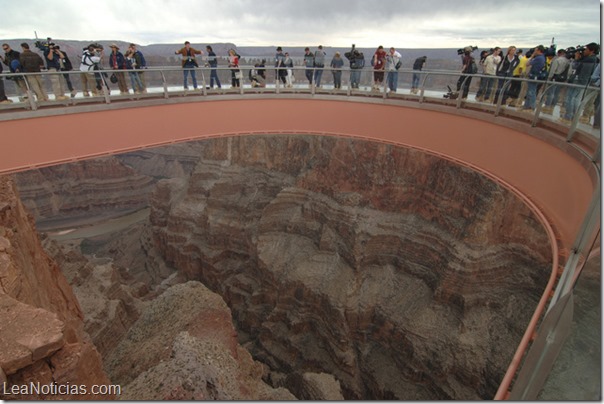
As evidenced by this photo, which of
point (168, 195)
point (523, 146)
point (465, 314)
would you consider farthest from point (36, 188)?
point (523, 146)

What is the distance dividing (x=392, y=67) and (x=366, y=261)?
49.6 feet

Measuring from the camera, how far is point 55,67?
44.1 feet

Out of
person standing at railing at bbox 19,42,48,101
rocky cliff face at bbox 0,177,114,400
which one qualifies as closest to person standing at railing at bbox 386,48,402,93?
person standing at railing at bbox 19,42,48,101

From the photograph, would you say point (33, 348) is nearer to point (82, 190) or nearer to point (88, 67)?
point (88, 67)

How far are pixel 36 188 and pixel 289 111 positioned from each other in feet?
140

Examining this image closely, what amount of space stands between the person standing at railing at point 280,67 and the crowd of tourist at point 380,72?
43 mm

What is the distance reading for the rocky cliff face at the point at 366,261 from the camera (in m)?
21.0

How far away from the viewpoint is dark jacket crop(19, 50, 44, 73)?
12.1 metres

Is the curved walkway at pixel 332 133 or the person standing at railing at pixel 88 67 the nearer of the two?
the curved walkway at pixel 332 133

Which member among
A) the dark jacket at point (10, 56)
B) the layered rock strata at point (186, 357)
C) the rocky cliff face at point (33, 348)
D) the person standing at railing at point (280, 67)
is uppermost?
the dark jacket at point (10, 56)

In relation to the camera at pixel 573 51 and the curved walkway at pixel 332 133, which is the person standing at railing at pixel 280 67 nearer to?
the curved walkway at pixel 332 133

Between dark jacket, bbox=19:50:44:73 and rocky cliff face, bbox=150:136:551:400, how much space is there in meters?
19.5

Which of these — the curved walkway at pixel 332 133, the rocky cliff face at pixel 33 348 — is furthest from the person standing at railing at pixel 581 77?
the rocky cliff face at pixel 33 348

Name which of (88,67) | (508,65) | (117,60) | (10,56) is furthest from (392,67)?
(10,56)
